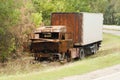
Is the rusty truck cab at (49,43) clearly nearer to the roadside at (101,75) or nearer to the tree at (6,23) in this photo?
the tree at (6,23)

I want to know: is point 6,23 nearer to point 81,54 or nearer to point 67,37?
point 67,37

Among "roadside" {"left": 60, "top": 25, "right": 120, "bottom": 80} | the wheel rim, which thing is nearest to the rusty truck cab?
the wheel rim

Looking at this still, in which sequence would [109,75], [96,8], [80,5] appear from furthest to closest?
1. [96,8]
2. [80,5]
3. [109,75]

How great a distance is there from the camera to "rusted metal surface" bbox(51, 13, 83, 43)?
3359cm

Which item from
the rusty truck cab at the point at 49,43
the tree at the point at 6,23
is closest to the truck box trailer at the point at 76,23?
the rusty truck cab at the point at 49,43

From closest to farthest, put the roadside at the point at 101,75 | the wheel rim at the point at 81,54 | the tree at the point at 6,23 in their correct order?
the roadside at the point at 101,75
the tree at the point at 6,23
the wheel rim at the point at 81,54

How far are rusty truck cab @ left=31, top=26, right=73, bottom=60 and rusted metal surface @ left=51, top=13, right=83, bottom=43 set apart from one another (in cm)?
208

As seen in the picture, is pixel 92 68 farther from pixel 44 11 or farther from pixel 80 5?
pixel 80 5

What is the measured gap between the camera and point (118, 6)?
103m

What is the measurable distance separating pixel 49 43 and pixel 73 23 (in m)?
3.97

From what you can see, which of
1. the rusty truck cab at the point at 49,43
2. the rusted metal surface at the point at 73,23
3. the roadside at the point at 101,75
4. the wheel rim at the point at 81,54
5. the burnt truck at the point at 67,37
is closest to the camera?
the roadside at the point at 101,75

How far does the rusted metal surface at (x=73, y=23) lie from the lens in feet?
110

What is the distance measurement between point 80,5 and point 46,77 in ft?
127

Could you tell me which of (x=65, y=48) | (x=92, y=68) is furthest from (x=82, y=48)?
(x=92, y=68)
